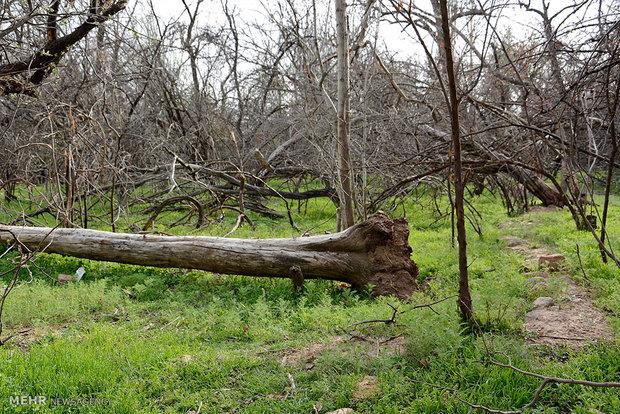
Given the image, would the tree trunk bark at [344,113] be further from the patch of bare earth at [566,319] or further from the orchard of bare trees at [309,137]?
the patch of bare earth at [566,319]

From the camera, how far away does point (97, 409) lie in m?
3.41

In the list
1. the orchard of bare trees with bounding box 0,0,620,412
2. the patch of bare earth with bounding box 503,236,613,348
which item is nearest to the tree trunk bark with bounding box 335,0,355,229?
the orchard of bare trees with bounding box 0,0,620,412

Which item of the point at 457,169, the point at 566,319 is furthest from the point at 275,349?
the point at 566,319

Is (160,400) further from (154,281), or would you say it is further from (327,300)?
(154,281)

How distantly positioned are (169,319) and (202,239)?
1.58m

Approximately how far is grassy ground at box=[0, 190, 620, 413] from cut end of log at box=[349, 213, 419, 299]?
0.24 metres

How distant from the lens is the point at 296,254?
6359mm

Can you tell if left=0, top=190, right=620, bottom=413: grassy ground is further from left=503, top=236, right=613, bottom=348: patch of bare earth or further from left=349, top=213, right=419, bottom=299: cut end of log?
left=349, top=213, right=419, bottom=299: cut end of log

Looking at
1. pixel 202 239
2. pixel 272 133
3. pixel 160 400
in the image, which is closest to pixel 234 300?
pixel 202 239

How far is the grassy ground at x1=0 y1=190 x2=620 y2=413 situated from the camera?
11.2 ft

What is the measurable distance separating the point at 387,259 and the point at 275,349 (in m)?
2.04

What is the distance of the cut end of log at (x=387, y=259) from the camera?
5.91m

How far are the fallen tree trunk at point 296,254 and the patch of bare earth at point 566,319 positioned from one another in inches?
55.9

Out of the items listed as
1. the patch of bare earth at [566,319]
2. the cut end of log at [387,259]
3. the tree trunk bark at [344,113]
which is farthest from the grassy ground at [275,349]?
the tree trunk bark at [344,113]
